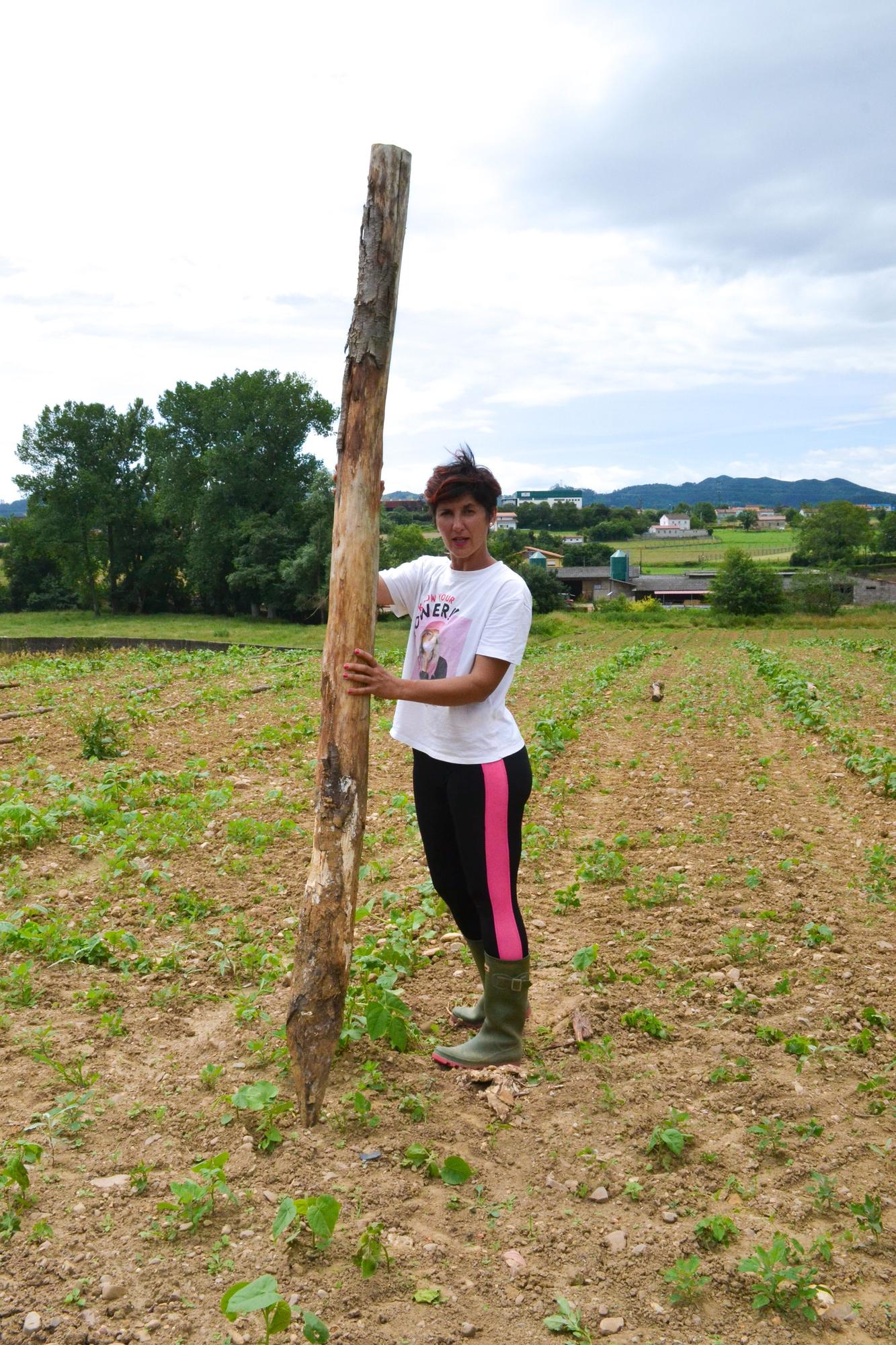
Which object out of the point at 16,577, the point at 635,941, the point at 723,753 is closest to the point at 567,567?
the point at 16,577

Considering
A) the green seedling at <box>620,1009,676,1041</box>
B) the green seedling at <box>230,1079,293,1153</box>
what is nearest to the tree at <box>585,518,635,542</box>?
the green seedling at <box>620,1009,676,1041</box>

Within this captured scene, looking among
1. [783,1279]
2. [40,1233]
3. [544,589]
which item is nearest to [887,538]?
[544,589]

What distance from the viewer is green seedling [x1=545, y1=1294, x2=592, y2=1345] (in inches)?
89.9

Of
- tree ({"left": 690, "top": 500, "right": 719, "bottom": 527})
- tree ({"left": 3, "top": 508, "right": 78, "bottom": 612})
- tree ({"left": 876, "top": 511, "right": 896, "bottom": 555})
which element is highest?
tree ({"left": 690, "top": 500, "right": 719, "bottom": 527})

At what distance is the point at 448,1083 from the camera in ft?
11.2

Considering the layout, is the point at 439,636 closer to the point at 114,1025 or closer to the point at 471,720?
the point at 471,720

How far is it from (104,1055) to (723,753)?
24.9 ft

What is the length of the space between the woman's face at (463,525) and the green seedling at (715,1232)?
212cm

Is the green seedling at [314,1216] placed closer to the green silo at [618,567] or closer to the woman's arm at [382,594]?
the woman's arm at [382,594]

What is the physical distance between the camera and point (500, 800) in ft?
10.7

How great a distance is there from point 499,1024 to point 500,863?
65 cm

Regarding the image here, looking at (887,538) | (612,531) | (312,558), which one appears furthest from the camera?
(612,531)

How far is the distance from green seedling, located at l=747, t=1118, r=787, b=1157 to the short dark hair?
221 cm

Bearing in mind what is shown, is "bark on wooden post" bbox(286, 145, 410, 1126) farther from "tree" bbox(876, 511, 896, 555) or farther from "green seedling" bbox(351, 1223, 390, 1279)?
"tree" bbox(876, 511, 896, 555)
